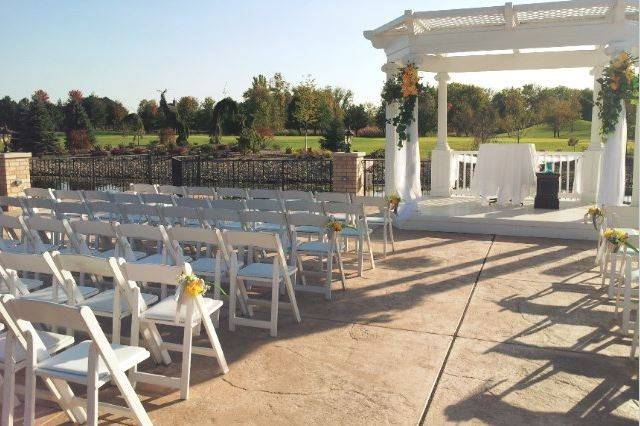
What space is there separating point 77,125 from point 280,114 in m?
15.7

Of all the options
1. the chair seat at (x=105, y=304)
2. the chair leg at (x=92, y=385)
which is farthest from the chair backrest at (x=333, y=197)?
the chair leg at (x=92, y=385)

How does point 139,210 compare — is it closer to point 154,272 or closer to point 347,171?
point 154,272

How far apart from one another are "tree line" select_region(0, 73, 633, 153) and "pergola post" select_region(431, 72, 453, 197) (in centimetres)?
186

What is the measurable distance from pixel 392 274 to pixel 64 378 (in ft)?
13.6

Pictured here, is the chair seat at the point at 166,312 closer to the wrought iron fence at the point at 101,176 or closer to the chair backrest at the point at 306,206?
the chair backrest at the point at 306,206

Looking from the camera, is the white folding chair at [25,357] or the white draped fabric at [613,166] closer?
the white folding chair at [25,357]

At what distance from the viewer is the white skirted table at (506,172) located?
10164mm

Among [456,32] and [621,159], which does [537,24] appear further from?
[621,159]

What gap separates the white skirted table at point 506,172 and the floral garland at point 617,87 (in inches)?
82.0

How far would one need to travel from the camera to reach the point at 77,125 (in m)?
41.6

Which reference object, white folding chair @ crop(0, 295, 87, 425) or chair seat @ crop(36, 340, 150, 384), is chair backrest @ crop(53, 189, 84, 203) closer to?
white folding chair @ crop(0, 295, 87, 425)

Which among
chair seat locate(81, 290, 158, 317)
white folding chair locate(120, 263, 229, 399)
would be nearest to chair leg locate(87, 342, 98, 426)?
white folding chair locate(120, 263, 229, 399)

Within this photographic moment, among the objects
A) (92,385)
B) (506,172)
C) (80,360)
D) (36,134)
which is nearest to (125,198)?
(80,360)

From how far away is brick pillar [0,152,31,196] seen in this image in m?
11.0
